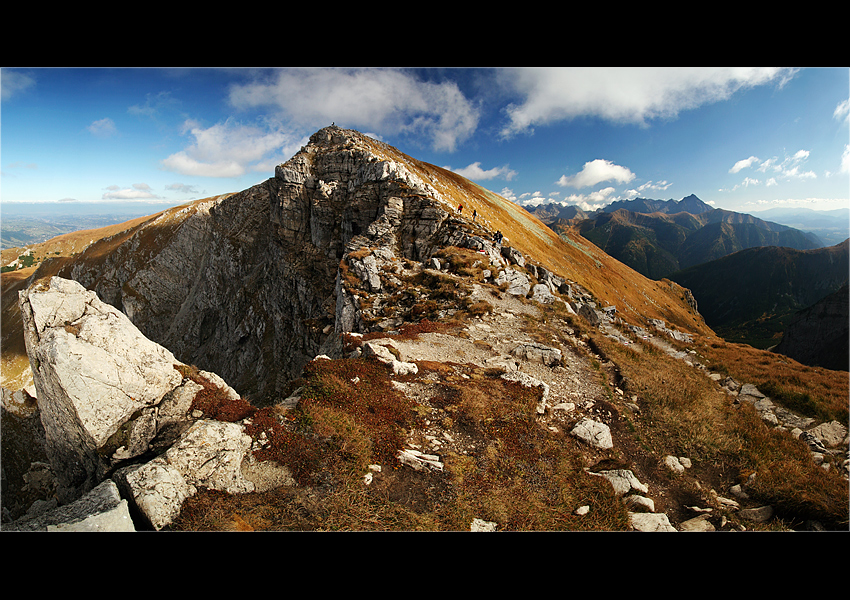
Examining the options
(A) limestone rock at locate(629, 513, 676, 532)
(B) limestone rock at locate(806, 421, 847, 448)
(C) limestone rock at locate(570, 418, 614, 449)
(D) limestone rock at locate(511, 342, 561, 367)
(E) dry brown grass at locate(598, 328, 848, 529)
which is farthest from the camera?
(D) limestone rock at locate(511, 342, 561, 367)

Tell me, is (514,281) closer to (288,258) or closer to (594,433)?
(594,433)

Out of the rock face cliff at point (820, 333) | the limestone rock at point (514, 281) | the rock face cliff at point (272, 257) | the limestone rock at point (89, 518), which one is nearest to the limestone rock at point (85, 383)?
the limestone rock at point (89, 518)

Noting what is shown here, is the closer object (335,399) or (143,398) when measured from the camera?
(143,398)

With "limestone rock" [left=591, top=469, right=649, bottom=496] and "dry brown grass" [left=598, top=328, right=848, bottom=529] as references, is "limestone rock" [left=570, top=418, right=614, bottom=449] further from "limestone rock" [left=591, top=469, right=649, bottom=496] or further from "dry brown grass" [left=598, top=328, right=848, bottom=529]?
"limestone rock" [left=591, top=469, right=649, bottom=496]

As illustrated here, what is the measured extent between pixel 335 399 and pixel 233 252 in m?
76.8

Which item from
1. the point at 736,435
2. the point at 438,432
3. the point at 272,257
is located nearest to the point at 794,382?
the point at 736,435

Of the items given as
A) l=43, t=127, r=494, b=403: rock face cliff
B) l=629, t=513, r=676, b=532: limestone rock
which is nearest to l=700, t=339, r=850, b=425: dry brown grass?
l=629, t=513, r=676, b=532: limestone rock

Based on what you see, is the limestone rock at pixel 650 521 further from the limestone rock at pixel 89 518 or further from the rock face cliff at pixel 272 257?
the rock face cliff at pixel 272 257

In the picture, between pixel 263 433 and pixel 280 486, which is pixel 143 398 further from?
Answer: pixel 280 486

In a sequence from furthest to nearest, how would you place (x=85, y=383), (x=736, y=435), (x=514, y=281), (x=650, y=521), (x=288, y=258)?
1. (x=288, y=258)
2. (x=514, y=281)
3. (x=736, y=435)
4. (x=85, y=383)
5. (x=650, y=521)

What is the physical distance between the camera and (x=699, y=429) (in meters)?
11.3

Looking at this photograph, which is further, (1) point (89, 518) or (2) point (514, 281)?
(2) point (514, 281)

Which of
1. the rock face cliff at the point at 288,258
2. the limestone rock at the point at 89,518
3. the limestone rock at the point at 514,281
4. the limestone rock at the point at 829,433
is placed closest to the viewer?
the limestone rock at the point at 89,518
